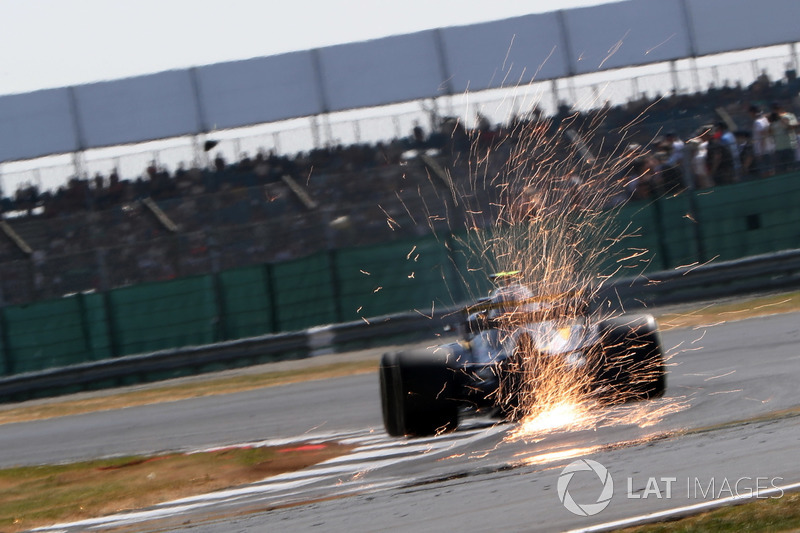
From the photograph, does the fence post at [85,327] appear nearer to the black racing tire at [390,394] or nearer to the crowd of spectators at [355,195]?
the crowd of spectators at [355,195]

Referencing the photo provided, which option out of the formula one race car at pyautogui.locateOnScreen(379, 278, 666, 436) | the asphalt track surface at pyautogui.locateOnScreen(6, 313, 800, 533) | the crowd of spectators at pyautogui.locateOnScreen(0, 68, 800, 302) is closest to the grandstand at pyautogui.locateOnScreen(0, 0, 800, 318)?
the crowd of spectators at pyautogui.locateOnScreen(0, 68, 800, 302)

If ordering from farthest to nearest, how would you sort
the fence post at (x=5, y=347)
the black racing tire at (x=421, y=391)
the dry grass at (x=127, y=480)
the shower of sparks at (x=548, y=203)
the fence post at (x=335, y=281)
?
1. the fence post at (x=5, y=347)
2. the fence post at (x=335, y=281)
3. the shower of sparks at (x=548, y=203)
4. the black racing tire at (x=421, y=391)
5. the dry grass at (x=127, y=480)

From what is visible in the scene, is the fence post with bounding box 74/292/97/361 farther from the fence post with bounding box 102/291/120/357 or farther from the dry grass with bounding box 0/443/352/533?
the dry grass with bounding box 0/443/352/533

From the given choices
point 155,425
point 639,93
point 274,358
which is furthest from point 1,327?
point 639,93

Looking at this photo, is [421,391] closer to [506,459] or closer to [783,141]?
[506,459]

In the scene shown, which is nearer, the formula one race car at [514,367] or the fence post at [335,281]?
the formula one race car at [514,367]

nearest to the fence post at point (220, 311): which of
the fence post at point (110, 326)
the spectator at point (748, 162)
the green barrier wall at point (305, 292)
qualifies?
the green barrier wall at point (305, 292)

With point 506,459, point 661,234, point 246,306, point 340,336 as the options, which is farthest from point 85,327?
point 506,459

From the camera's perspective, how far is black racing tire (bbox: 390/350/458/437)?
7535mm

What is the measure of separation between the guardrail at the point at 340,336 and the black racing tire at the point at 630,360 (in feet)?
24.5

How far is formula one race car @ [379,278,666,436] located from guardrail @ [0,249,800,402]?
7.33 meters

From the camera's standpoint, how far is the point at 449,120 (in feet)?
61.7

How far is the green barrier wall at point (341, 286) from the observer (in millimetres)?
16031

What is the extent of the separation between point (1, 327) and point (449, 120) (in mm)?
8046
